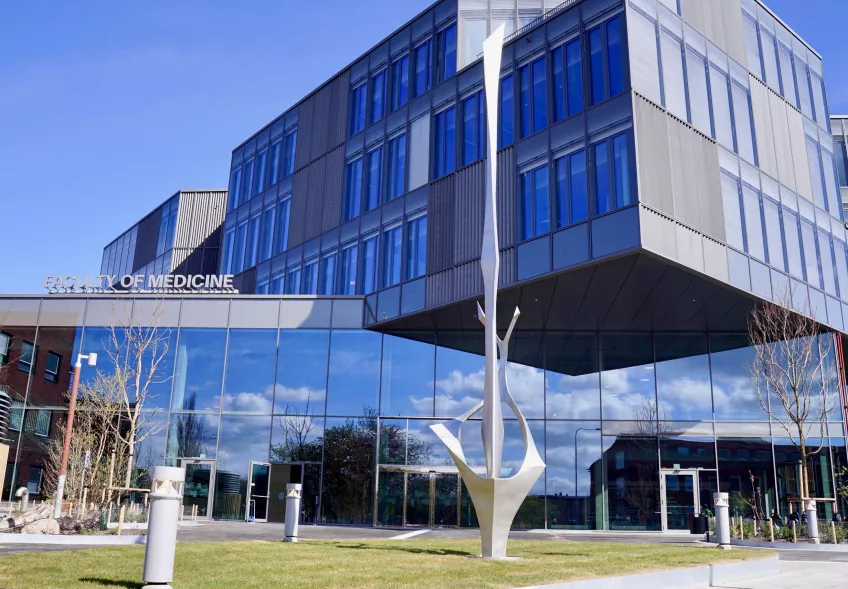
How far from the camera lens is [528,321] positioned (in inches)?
1199

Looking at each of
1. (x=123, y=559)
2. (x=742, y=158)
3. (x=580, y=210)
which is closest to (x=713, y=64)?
(x=742, y=158)

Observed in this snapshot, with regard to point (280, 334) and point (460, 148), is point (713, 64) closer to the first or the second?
point (460, 148)

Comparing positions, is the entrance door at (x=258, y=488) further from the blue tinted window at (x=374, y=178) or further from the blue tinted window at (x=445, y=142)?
the blue tinted window at (x=445, y=142)

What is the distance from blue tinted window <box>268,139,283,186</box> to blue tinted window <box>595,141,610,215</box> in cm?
1995

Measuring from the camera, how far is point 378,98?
115 feet

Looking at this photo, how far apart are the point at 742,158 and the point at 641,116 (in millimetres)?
6167

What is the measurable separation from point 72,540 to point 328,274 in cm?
1840

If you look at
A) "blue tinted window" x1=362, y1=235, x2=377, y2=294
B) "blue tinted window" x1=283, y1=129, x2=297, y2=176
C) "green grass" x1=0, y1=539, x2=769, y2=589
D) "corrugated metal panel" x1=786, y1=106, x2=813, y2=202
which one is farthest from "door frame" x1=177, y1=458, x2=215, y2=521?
"corrugated metal panel" x1=786, y1=106, x2=813, y2=202

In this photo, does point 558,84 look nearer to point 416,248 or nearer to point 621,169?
point 621,169

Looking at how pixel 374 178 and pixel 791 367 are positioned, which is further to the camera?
pixel 374 178

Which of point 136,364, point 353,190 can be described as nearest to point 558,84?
point 353,190

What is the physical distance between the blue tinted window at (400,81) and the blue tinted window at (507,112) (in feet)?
18.8

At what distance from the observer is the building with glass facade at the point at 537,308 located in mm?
25938

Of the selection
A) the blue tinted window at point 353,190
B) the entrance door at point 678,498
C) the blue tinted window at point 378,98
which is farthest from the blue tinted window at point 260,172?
the entrance door at point 678,498
